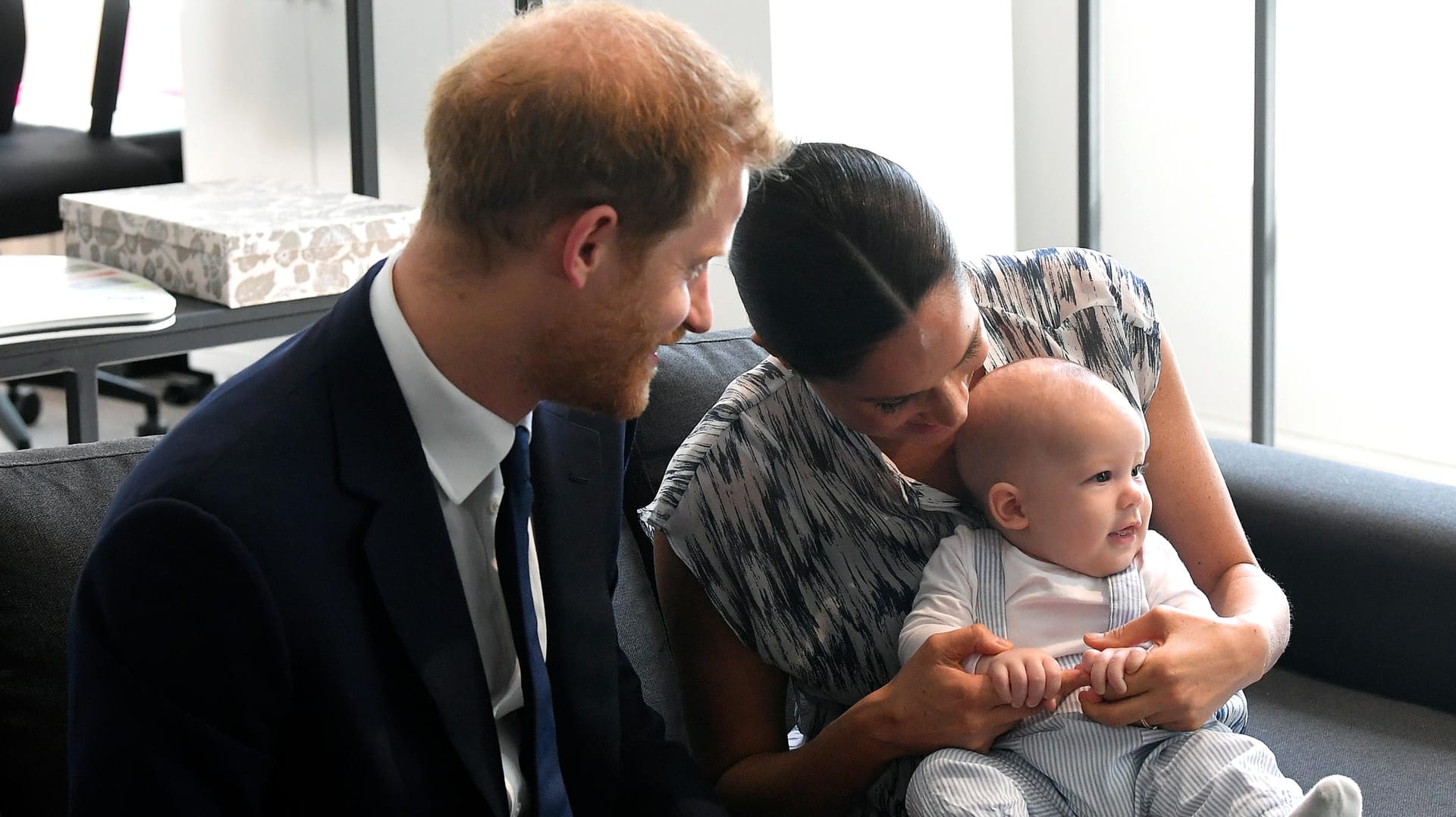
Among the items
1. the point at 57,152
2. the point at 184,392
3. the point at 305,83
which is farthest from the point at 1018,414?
the point at 184,392

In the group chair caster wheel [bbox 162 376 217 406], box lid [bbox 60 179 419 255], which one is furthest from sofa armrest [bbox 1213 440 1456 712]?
chair caster wheel [bbox 162 376 217 406]

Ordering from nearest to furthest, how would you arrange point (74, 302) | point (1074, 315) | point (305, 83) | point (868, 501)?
point (868, 501) < point (1074, 315) < point (74, 302) < point (305, 83)

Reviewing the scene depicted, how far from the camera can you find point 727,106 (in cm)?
116

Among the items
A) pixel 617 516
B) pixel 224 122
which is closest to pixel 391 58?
pixel 224 122

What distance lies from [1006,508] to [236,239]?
4.23ft

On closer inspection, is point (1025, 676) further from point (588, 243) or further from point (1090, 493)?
point (588, 243)

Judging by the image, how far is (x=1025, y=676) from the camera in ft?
4.33

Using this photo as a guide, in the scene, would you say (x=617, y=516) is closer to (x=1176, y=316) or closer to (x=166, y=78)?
(x=1176, y=316)

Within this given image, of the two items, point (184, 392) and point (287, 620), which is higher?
point (287, 620)

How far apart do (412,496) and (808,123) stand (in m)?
2.20

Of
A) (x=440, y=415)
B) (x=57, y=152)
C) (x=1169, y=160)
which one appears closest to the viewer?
(x=440, y=415)

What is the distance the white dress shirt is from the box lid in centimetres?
110

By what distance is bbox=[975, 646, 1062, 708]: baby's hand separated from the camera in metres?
1.32

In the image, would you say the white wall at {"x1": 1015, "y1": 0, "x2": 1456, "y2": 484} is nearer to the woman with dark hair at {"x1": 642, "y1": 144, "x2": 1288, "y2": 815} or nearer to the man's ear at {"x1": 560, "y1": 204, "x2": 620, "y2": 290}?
the woman with dark hair at {"x1": 642, "y1": 144, "x2": 1288, "y2": 815}
